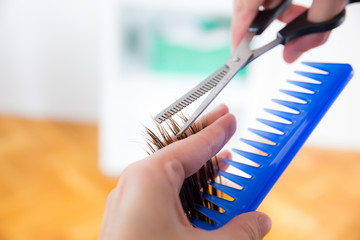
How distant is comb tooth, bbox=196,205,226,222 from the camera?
594mm

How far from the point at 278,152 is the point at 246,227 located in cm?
14

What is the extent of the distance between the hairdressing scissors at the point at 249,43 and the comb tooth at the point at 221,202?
13 centimetres

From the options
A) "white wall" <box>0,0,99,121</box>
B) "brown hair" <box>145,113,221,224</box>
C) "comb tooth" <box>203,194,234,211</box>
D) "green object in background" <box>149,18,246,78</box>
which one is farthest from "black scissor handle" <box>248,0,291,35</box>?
"white wall" <box>0,0,99,121</box>

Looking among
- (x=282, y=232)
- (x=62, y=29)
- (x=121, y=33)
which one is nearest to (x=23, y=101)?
(x=62, y=29)

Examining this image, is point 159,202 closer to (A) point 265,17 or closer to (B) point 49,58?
(A) point 265,17

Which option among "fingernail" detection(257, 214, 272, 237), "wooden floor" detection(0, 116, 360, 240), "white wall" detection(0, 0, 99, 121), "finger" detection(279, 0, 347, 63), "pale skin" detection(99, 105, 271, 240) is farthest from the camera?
"white wall" detection(0, 0, 99, 121)

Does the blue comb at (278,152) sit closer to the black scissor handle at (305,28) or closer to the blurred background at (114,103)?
the black scissor handle at (305,28)

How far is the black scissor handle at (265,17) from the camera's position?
767mm

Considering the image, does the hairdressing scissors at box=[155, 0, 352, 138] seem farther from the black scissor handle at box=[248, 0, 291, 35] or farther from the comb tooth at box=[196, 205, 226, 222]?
the comb tooth at box=[196, 205, 226, 222]

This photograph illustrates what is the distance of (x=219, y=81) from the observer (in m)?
0.66

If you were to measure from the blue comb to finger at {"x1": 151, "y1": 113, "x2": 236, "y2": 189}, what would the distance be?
0.27 ft

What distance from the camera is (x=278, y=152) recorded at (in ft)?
2.02

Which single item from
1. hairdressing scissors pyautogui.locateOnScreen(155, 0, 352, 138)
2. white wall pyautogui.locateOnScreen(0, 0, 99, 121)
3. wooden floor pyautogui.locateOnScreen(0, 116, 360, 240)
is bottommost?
wooden floor pyautogui.locateOnScreen(0, 116, 360, 240)

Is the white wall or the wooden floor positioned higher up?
the white wall
